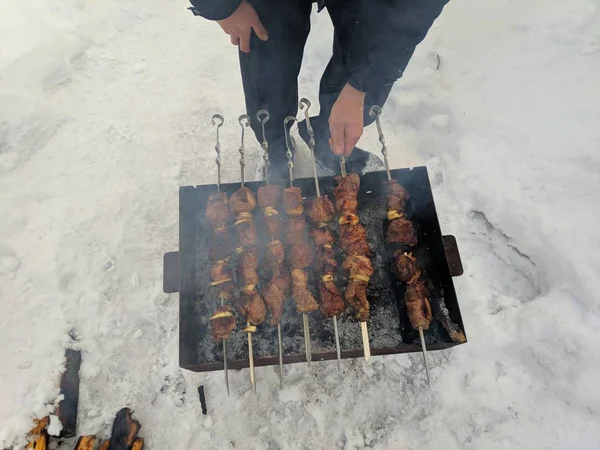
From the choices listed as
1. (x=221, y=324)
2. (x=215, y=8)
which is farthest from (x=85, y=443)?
(x=215, y=8)

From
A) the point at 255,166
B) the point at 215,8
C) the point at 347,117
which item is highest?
the point at 215,8

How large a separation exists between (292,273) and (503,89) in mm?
3358

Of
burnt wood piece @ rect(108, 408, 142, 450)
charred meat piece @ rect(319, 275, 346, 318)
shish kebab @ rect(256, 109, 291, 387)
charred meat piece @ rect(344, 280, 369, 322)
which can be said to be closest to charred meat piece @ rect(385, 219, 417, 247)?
charred meat piece @ rect(344, 280, 369, 322)

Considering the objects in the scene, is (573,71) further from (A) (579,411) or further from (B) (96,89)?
(B) (96,89)

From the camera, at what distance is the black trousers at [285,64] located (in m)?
2.84

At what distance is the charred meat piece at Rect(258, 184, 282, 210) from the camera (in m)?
2.92

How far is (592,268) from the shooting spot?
3.41 meters

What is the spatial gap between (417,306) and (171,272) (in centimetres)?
161

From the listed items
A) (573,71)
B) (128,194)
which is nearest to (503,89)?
(573,71)

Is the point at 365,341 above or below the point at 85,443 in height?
above

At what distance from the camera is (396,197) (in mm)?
2834

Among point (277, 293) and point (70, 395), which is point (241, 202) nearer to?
point (277, 293)

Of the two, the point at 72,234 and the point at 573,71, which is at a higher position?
the point at 573,71

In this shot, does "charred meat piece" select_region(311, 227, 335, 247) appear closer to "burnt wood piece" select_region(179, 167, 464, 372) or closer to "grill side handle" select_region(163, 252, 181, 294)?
"burnt wood piece" select_region(179, 167, 464, 372)
